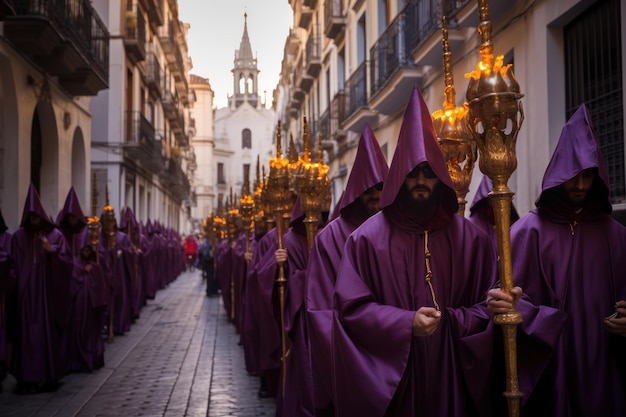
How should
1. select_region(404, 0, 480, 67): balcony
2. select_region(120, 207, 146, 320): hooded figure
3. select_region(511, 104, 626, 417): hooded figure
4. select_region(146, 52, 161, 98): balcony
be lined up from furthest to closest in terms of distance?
select_region(146, 52, 161, 98): balcony, select_region(120, 207, 146, 320): hooded figure, select_region(404, 0, 480, 67): balcony, select_region(511, 104, 626, 417): hooded figure

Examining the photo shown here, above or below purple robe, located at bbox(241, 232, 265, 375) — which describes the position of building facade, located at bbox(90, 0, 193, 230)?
above

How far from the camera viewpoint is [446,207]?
4.15m

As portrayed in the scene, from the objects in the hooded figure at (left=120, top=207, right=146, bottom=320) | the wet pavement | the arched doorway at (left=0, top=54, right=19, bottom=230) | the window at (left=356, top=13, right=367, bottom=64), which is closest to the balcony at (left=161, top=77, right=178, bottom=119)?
the window at (left=356, top=13, right=367, bottom=64)

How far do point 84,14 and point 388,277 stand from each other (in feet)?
47.1

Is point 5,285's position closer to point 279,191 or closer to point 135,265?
point 279,191

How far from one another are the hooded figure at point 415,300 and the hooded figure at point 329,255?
52 centimetres

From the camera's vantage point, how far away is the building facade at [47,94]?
12.8m

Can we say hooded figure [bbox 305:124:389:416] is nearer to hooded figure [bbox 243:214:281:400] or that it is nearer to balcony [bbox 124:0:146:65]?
hooded figure [bbox 243:214:281:400]

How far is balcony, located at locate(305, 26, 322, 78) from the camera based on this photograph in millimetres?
29078

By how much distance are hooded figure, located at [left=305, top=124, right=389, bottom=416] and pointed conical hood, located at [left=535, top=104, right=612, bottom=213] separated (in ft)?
3.72

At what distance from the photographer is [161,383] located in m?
9.27

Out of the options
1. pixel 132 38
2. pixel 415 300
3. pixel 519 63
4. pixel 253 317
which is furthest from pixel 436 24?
pixel 132 38

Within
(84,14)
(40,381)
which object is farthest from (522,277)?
(84,14)

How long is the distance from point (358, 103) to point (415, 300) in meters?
16.4
